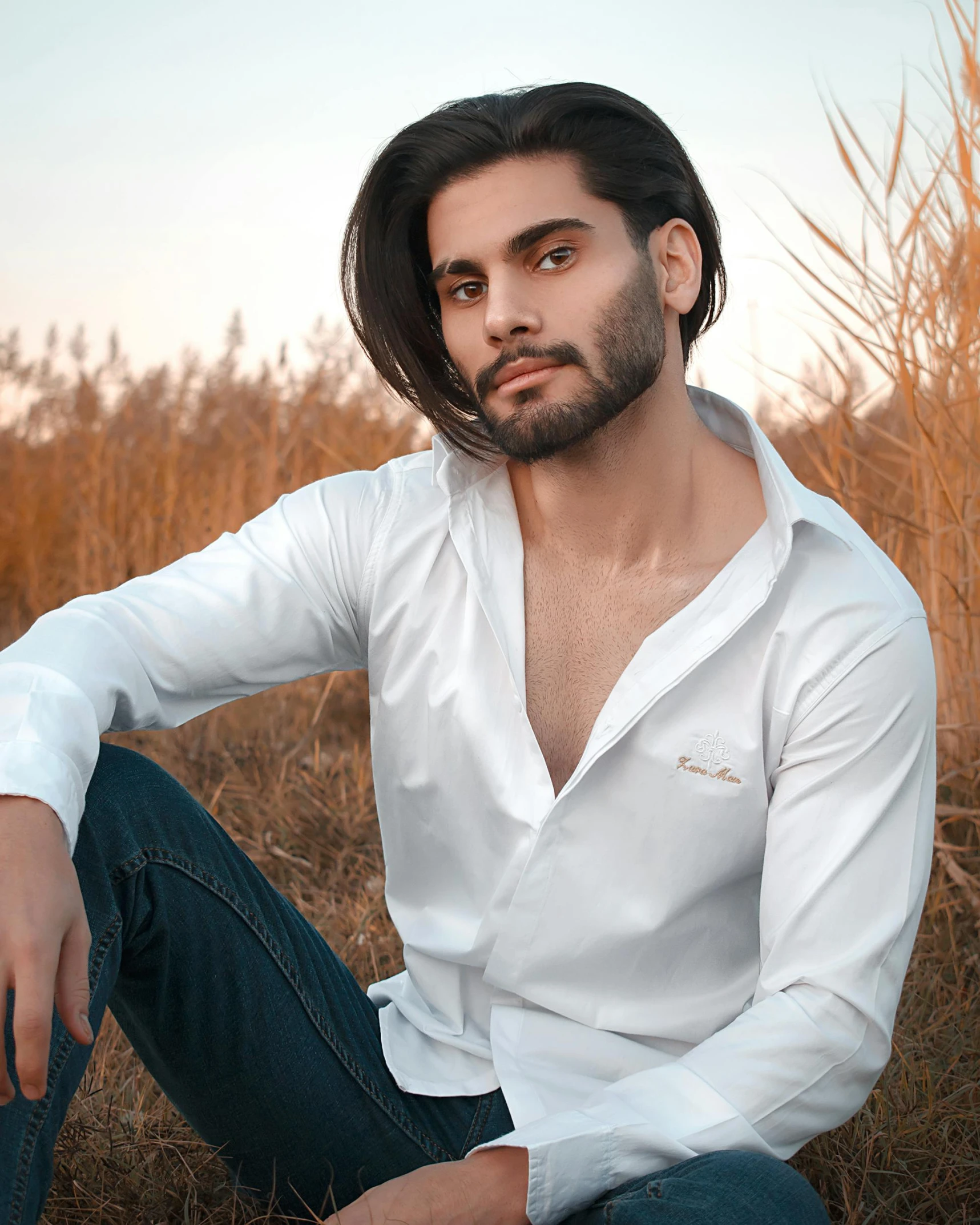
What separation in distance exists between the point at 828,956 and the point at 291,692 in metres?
3.46

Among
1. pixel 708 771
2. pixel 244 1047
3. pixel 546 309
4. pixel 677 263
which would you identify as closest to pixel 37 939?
pixel 244 1047

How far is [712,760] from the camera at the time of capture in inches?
68.3

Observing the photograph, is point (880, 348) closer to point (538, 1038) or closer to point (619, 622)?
point (619, 622)

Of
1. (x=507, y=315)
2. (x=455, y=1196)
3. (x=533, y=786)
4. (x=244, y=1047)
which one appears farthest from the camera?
(x=507, y=315)

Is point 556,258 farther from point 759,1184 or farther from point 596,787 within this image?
point 759,1184

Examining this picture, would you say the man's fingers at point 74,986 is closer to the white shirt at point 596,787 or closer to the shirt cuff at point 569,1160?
the white shirt at point 596,787

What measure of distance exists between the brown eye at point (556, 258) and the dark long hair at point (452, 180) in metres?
0.15

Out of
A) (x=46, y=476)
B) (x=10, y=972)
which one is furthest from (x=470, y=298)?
(x=46, y=476)

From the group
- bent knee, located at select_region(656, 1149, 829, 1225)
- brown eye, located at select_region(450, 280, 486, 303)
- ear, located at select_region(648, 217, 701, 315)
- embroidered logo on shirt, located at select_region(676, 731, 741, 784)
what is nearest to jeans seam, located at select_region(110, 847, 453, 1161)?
bent knee, located at select_region(656, 1149, 829, 1225)

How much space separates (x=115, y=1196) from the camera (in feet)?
6.14

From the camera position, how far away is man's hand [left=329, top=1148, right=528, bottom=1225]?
1395 millimetres

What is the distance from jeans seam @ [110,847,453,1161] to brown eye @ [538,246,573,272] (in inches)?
45.4

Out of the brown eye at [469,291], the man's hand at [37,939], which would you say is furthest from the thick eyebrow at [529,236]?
the man's hand at [37,939]

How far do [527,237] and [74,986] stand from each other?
1365 millimetres
